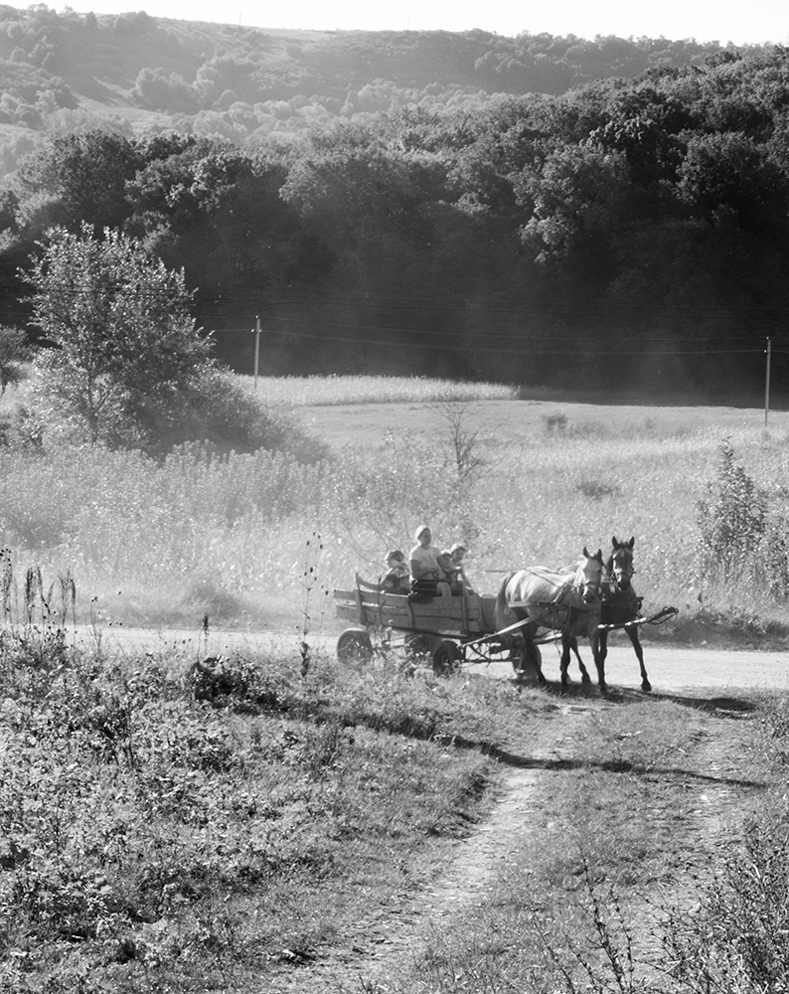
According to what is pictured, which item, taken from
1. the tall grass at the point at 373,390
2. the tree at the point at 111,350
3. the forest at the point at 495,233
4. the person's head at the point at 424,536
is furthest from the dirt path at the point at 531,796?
the forest at the point at 495,233

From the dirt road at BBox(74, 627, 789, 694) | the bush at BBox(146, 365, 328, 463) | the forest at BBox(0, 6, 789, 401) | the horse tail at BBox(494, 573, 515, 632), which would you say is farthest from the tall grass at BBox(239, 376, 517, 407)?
the horse tail at BBox(494, 573, 515, 632)

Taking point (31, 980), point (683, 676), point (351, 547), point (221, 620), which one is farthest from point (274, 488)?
point (31, 980)

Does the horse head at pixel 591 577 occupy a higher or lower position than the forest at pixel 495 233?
lower

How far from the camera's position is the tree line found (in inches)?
2530

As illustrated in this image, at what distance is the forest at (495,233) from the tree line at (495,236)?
12cm

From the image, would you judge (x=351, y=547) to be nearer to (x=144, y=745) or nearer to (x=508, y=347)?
(x=144, y=745)

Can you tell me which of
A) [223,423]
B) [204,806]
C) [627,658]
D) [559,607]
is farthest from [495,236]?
[204,806]

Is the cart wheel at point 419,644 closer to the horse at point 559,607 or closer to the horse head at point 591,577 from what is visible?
the horse at point 559,607

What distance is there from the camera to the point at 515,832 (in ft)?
28.2

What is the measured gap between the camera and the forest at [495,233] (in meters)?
64.2

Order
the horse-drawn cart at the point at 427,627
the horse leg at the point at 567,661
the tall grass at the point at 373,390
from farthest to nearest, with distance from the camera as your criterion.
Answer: the tall grass at the point at 373,390 → the horse-drawn cart at the point at 427,627 → the horse leg at the point at 567,661

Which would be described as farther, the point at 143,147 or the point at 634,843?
the point at 143,147

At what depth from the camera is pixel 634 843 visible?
812 cm

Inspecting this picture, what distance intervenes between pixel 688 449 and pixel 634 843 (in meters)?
31.6
